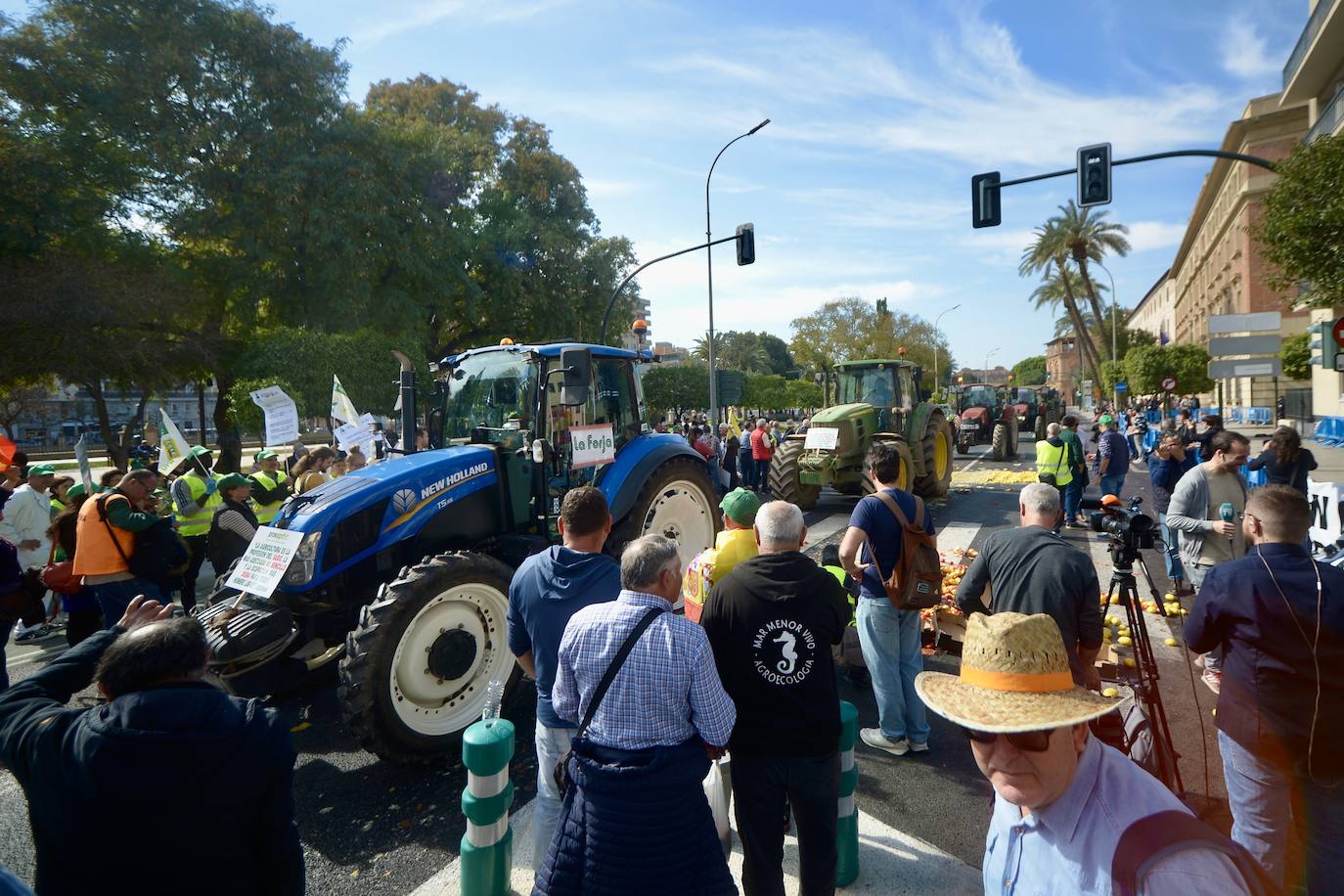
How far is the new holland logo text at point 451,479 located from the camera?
486cm

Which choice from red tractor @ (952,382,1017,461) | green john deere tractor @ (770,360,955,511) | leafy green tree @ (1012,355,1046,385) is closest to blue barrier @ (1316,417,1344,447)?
red tractor @ (952,382,1017,461)

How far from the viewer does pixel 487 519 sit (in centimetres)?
540

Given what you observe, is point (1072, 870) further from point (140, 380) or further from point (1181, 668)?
point (140, 380)

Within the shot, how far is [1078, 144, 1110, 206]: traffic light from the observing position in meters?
11.1

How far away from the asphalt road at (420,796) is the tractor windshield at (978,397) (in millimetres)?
22321

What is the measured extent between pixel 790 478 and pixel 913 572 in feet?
26.0

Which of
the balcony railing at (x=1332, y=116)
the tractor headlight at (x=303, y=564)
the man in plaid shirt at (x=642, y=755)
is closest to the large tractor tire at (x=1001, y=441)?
the balcony railing at (x=1332, y=116)

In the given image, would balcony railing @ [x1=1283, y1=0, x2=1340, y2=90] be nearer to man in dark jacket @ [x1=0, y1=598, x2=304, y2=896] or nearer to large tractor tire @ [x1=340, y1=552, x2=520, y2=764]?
large tractor tire @ [x1=340, y1=552, x2=520, y2=764]

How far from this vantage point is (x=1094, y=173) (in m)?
11.2

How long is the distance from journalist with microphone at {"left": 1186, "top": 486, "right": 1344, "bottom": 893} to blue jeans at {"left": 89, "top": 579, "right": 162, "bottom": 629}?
6.53 m

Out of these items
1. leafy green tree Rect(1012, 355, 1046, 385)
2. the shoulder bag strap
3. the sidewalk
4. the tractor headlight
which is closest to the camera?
the shoulder bag strap

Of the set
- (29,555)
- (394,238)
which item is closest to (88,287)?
(394,238)

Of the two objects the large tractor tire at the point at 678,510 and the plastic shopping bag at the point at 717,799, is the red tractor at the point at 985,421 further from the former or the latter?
the plastic shopping bag at the point at 717,799

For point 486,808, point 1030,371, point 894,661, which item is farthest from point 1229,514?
point 1030,371
